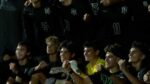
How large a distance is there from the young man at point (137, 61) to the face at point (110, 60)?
0.58 feet

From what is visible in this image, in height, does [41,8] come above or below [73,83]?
above

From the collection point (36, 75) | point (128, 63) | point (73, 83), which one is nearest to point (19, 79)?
point (36, 75)

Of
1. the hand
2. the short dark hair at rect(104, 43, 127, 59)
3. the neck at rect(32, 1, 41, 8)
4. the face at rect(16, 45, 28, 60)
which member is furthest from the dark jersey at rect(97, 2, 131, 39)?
the face at rect(16, 45, 28, 60)

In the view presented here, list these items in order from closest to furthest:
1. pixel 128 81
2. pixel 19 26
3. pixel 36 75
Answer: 1. pixel 128 81
2. pixel 36 75
3. pixel 19 26

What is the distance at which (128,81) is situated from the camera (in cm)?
911

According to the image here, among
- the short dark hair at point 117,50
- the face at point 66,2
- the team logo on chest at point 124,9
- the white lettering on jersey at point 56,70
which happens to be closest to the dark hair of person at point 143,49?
the short dark hair at point 117,50

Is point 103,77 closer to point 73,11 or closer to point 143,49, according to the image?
point 143,49

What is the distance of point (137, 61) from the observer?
922 centimetres

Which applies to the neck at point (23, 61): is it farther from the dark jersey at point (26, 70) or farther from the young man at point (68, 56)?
the young man at point (68, 56)

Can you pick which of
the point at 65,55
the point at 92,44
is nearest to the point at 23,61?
the point at 65,55

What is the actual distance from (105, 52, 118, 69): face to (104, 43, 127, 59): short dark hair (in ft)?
0.21

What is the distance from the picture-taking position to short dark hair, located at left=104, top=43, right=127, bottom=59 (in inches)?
371

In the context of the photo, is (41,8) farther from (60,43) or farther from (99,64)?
(99,64)

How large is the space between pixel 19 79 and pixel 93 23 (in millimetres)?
1304
